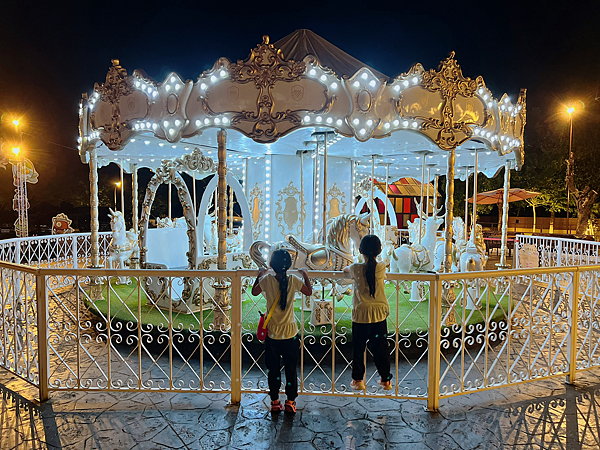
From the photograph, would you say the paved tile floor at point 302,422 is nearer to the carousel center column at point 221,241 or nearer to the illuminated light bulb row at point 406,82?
the carousel center column at point 221,241

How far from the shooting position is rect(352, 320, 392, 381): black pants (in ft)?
10.5

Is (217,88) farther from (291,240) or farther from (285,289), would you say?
(285,289)

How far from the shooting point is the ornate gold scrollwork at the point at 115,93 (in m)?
5.37

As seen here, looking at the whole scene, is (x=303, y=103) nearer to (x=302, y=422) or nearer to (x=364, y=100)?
(x=364, y=100)

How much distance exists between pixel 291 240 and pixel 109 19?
611 inches

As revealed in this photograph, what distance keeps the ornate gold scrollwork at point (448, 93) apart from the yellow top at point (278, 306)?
3069 mm

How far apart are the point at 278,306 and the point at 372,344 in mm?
931

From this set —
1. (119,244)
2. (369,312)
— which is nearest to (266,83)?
(369,312)

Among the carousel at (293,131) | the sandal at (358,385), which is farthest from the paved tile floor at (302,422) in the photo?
the carousel at (293,131)

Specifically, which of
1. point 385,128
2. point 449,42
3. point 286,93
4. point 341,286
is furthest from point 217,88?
point 449,42

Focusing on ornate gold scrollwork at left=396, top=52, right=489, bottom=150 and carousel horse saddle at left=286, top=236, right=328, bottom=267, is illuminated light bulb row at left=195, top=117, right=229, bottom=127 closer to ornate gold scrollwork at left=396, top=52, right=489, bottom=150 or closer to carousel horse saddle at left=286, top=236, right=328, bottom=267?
carousel horse saddle at left=286, top=236, right=328, bottom=267

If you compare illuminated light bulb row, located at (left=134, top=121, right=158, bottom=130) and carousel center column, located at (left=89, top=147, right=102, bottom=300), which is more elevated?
illuminated light bulb row, located at (left=134, top=121, right=158, bottom=130)

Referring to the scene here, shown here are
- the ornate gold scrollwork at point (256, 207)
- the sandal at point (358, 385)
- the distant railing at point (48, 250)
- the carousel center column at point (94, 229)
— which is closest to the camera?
the sandal at point (358, 385)

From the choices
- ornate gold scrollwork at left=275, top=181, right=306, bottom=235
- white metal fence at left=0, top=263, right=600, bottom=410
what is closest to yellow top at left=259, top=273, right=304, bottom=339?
white metal fence at left=0, top=263, right=600, bottom=410
